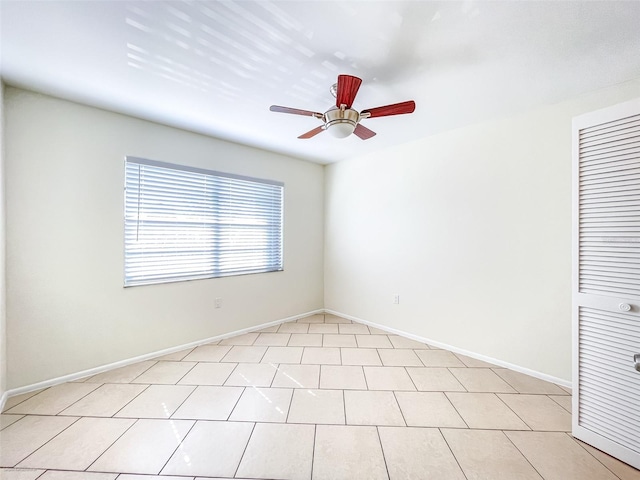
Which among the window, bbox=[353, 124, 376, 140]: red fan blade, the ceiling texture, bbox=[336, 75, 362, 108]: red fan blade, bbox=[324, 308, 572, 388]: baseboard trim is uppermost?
the ceiling texture

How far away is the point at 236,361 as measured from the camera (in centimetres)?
263

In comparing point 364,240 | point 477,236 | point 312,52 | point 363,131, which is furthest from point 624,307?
point 364,240

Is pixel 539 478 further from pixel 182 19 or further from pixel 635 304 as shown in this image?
pixel 182 19

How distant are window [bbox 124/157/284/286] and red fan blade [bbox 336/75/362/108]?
1.99 meters

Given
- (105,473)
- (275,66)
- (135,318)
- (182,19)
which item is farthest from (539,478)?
(135,318)

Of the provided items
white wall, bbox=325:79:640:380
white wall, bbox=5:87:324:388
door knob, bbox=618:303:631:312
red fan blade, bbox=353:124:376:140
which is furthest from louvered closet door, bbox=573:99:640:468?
white wall, bbox=5:87:324:388

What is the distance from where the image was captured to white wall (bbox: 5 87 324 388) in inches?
80.7

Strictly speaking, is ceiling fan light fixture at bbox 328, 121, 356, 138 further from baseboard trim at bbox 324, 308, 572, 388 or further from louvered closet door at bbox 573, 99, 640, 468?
baseboard trim at bbox 324, 308, 572, 388

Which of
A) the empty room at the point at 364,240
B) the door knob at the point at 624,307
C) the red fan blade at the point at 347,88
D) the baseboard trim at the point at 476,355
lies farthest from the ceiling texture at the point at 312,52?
the baseboard trim at the point at 476,355

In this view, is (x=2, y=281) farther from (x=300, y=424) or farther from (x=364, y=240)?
(x=364, y=240)

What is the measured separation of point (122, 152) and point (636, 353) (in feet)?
13.1

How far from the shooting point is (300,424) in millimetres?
1733

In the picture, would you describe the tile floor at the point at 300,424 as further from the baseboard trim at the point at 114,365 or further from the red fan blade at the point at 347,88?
the red fan blade at the point at 347,88

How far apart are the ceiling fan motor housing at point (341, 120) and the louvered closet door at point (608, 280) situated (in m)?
1.37
